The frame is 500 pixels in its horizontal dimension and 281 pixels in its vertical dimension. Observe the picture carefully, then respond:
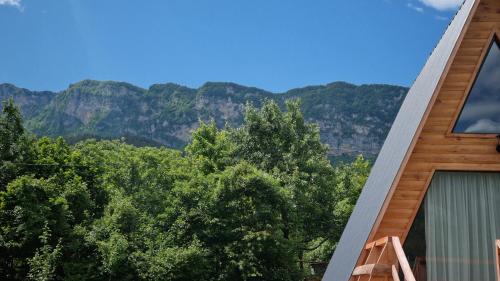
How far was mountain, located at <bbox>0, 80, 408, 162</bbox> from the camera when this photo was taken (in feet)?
486

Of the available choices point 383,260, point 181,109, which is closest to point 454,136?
point 383,260

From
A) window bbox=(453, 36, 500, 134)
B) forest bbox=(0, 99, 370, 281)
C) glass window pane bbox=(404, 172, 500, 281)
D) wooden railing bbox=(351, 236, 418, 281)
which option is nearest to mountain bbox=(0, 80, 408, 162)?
forest bbox=(0, 99, 370, 281)

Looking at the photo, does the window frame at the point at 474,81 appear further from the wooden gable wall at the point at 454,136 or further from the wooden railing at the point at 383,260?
the wooden railing at the point at 383,260

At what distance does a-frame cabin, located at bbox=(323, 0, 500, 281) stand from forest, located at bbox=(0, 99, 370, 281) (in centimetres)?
1919

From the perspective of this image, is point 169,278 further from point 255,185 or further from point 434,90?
point 434,90

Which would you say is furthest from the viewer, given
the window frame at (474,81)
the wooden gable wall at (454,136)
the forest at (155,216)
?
the forest at (155,216)

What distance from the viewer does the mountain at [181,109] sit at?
148125 mm

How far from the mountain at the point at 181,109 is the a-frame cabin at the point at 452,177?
13664 centimetres

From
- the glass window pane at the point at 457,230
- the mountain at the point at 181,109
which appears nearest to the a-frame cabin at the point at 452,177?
the glass window pane at the point at 457,230

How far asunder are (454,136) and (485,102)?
628mm

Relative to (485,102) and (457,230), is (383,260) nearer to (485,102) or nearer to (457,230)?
(457,230)

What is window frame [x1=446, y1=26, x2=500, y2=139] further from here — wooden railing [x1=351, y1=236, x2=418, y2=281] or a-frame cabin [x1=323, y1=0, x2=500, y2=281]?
wooden railing [x1=351, y1=236, x2=418, y2=281]

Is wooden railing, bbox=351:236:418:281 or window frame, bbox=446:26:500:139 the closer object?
wooden railing, bbox=351:236:418:281

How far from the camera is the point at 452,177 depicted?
271 inches
